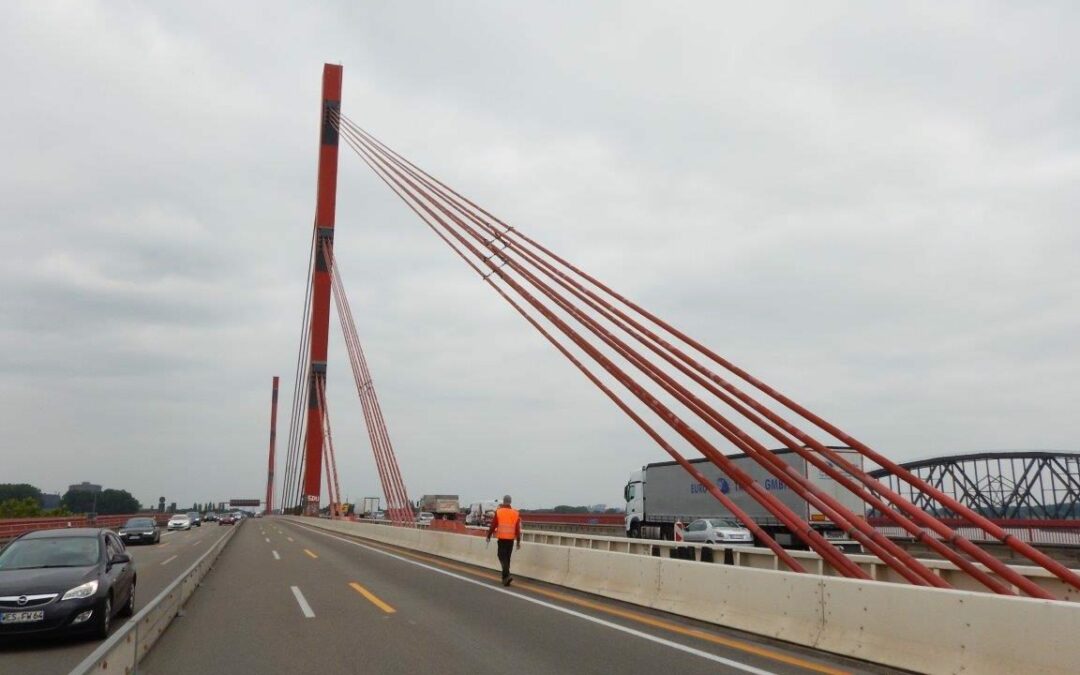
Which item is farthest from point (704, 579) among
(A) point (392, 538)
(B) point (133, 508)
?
(B) point (133, 508)

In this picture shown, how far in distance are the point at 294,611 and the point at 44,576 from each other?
3.54 meters

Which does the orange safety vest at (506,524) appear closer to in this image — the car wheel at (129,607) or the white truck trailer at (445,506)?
the car wheel at (129,607)

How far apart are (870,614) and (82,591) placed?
8612mm

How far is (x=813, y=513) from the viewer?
1123 inches

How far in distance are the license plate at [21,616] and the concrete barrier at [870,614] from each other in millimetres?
7872

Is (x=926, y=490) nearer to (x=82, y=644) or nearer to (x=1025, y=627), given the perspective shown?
(x=1025, y=627)

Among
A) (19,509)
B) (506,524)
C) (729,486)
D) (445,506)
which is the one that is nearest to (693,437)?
(506,524)

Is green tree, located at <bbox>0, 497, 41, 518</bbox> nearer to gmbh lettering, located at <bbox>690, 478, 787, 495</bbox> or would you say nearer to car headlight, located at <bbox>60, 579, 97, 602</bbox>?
gmbh lettering, located at <bbox>690, 478, 787, 495</bbox>

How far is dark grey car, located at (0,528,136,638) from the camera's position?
348 inches

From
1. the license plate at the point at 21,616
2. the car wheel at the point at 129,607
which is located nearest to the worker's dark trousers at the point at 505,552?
the car wheel at the point at 129,607

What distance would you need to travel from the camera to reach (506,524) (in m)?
15.5

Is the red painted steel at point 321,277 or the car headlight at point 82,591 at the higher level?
the red painted steel at point 321,277

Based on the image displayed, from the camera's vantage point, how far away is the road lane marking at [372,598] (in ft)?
39.3

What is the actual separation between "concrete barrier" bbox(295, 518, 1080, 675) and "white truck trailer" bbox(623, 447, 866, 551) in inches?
522
